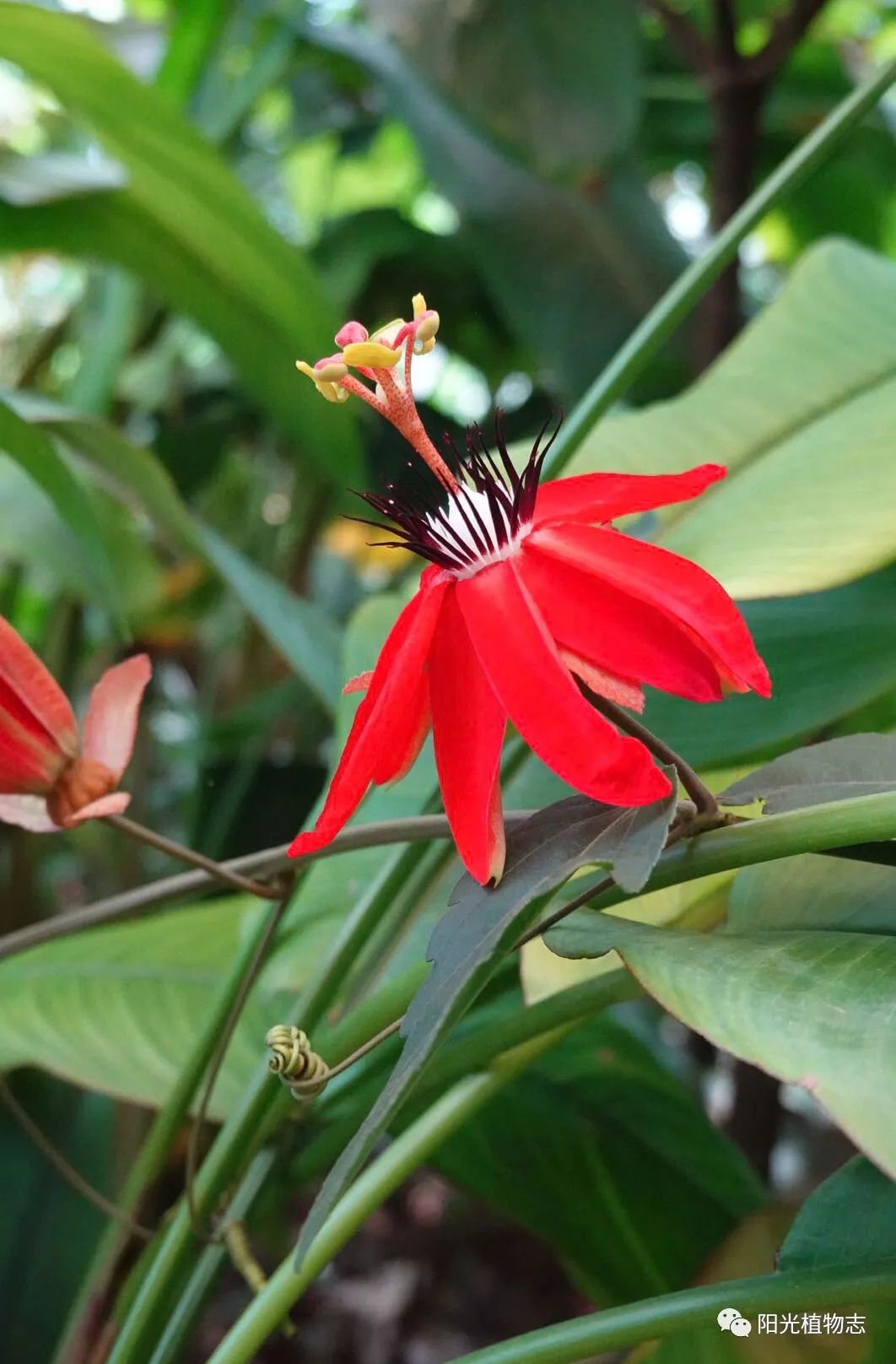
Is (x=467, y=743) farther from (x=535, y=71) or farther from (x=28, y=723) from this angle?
(x=535, y=71)

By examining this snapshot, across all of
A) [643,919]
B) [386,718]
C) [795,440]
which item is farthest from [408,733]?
[795,440]

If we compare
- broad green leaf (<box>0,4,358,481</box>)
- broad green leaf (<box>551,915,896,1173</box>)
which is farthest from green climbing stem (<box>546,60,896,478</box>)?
broad green leaf (<box>0,4,358,481</box>)

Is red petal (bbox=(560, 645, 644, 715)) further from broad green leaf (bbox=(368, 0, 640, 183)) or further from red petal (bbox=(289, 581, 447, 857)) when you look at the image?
broad green leaf (bbox=(368, 0, 640, 183))

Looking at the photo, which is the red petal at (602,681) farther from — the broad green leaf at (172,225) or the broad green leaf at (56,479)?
the broad green leaf at (172,225)

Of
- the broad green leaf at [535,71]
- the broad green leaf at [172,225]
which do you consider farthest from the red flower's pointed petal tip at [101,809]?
the broad green leaf at [535,71]

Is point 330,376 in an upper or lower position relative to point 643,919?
upper

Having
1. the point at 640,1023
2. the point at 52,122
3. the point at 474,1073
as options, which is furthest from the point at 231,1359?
the point at 52,122

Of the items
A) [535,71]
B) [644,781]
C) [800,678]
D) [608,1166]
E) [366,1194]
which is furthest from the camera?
[535,71]
